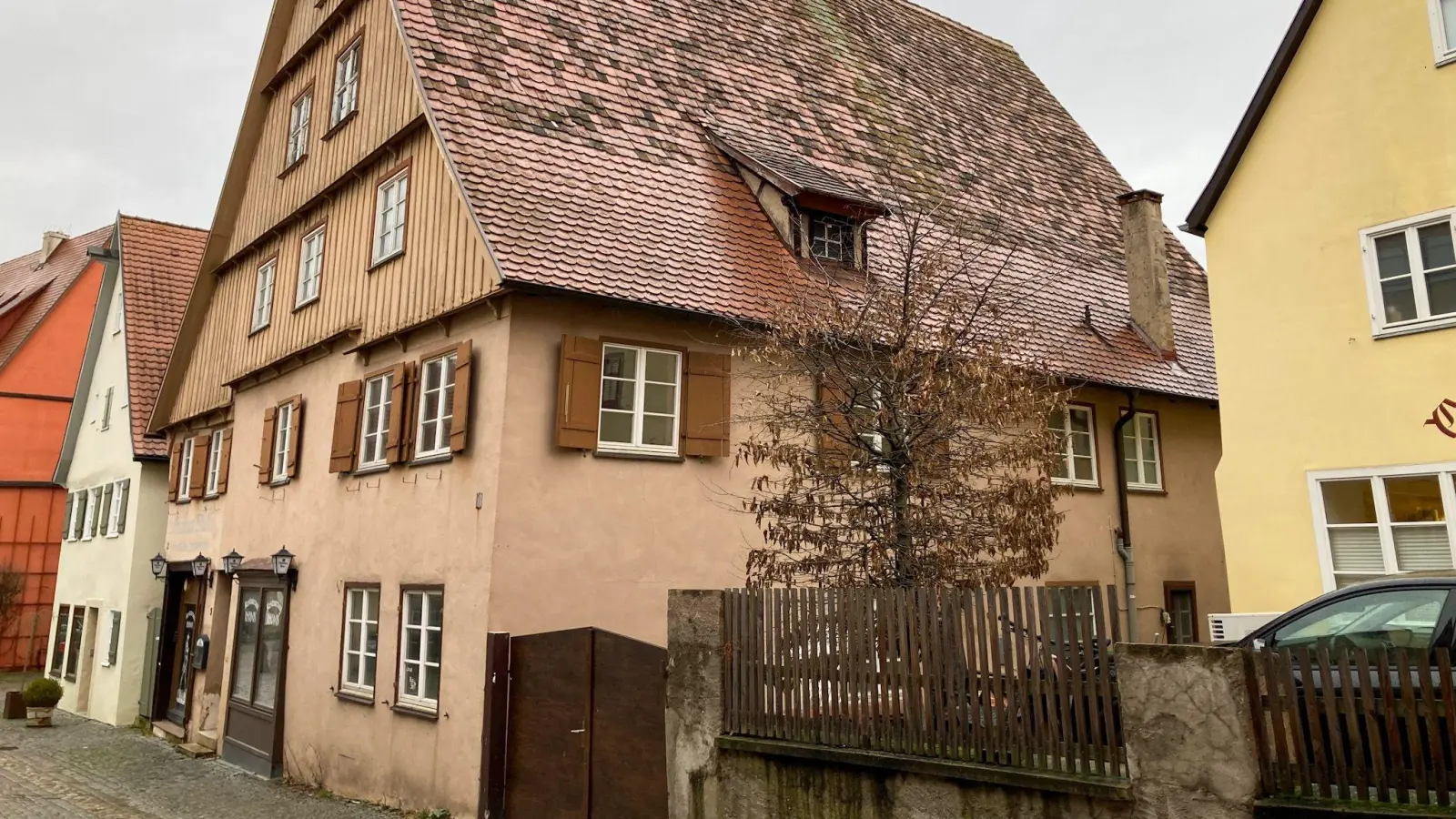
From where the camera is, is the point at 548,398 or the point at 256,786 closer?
the point at 548,398

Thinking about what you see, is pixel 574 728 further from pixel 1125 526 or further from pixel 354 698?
pixel 1125 526

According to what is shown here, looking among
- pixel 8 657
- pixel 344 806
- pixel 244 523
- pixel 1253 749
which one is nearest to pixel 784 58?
pixel 244 523

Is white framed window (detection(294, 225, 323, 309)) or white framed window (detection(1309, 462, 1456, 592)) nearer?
white framed window (detection(1309, 462, 1456, 592))

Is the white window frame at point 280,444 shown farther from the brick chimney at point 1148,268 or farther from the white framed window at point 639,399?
the brick chimney at point 1148,268

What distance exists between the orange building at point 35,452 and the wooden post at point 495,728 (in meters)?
24.5

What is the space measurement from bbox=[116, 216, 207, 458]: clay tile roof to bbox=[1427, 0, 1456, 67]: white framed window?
2147cm

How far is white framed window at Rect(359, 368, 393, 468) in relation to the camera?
1293 centimetres

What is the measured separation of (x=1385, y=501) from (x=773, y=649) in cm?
673

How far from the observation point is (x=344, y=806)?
1195 cm

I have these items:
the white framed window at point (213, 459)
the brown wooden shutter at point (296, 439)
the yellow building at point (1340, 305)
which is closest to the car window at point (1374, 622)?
the yellow building at point (1340, 305)

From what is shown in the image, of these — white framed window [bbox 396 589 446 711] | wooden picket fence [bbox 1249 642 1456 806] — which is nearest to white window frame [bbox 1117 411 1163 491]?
white framed window [bbox 396 589 446 711]

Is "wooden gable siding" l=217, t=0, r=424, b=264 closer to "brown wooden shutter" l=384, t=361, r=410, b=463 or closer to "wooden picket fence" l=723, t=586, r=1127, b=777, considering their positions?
"brown wooden shutter" l=384, t=361, r=410, b=463

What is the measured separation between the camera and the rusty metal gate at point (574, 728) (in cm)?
810

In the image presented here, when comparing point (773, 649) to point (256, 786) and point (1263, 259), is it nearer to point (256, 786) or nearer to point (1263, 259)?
point (1263, 259)
